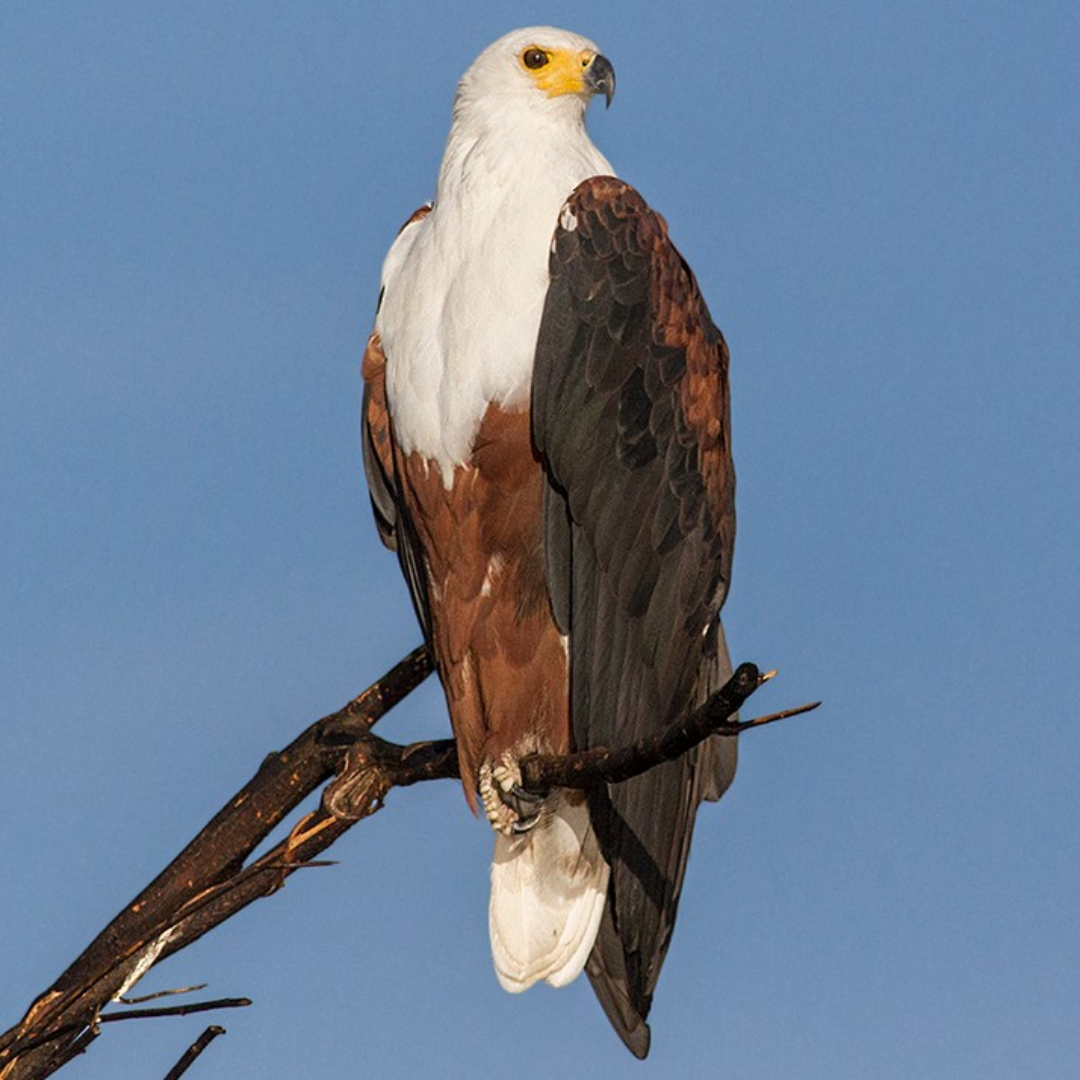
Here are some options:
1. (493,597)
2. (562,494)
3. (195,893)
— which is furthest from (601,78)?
(195,893)

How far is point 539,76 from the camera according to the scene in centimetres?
533

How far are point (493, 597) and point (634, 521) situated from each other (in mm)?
425

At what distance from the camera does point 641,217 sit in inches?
198

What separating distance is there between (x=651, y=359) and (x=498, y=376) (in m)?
Answer: 0.44

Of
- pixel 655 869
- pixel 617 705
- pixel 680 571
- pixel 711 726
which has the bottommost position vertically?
pixel 711 726

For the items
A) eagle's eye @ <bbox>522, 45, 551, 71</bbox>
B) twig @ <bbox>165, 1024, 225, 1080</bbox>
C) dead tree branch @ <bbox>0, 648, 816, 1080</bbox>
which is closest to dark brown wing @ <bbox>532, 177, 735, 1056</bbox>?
dead tree branch @ <bbox>0, 648, 816, 1080</bbox>

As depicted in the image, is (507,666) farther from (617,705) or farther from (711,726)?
(711,726)

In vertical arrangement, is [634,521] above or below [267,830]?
above

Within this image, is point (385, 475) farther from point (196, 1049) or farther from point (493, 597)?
point (196, 1049)

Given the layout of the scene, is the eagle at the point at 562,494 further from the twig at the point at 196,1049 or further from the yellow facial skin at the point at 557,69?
the twig at the point at 196,1049

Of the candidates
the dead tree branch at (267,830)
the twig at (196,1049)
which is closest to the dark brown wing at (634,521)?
the dead tree branch at (267,830)

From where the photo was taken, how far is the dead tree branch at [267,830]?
3.91 metres

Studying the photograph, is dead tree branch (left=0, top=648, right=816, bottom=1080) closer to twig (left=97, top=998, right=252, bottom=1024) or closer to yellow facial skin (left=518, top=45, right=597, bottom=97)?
twig (left=97, top=998, right=252, bottom=1024)

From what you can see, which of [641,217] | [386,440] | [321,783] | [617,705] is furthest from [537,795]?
[641,217]
